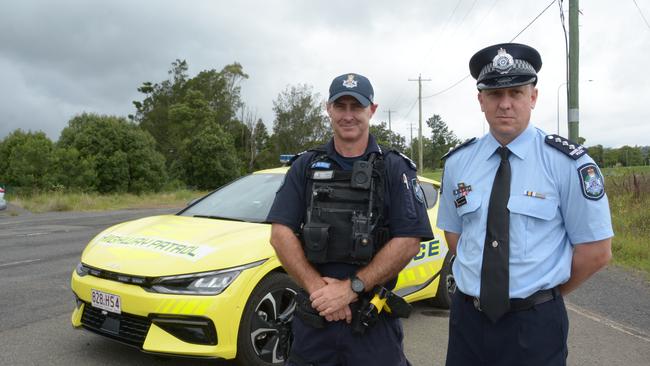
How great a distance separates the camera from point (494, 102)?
2.20 meters

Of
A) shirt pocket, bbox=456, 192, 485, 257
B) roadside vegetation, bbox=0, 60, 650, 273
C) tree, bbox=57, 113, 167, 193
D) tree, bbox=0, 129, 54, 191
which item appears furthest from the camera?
tree, bbox=57, 113, 167, 193

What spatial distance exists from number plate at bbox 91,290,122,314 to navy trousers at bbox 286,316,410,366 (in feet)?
5.36

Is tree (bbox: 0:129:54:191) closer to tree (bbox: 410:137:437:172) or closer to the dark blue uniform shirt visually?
the dark blue uniform shirt

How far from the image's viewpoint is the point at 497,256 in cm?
206

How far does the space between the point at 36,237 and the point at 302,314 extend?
11.0 metres

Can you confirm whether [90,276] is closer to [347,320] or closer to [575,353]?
[347,320]

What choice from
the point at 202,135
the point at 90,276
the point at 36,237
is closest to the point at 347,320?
the point at 90,276

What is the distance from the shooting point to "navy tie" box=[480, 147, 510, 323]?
203cm

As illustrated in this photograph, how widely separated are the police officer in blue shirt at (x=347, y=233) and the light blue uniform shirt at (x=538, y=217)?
1.01 ft

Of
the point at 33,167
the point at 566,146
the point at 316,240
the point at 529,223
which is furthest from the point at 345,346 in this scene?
the point at 33,167

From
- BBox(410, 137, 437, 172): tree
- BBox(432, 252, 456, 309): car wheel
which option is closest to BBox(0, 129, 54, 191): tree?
BBox(432, 252, 456, 309): car wheel

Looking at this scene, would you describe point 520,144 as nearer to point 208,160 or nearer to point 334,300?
point 334,300

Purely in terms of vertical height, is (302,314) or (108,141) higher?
(108,141)

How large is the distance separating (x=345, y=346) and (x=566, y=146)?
126cm
